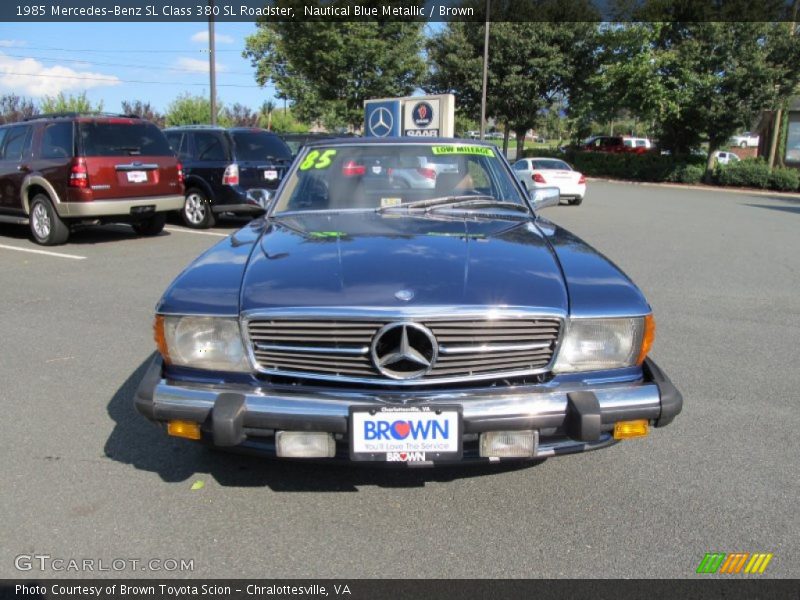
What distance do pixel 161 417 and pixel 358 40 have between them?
95.0ft

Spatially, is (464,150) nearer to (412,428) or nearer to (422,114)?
(412,428)

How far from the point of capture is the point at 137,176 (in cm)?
1016

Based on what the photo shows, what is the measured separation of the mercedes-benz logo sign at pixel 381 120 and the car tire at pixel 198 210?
6.91 metres

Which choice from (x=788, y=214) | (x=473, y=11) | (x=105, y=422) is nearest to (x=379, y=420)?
(x=105, y=422)

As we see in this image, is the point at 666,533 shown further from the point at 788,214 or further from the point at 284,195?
the point at 788,214

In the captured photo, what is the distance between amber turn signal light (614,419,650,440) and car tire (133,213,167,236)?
9.93m

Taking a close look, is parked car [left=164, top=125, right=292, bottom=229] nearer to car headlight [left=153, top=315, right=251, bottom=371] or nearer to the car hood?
the car hood

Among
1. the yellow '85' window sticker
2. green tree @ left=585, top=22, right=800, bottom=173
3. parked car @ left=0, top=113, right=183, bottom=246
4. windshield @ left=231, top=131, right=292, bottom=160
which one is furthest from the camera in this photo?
green tree @ left=585, top=22, right=800, bottom=173

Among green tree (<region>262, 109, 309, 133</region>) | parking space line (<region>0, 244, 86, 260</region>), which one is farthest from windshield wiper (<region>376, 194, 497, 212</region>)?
green tree (<region>262, 109, 309, 133</region>)

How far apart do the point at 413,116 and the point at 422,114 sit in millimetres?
283

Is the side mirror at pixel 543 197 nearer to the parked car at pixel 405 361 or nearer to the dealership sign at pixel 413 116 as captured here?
the parked car at pixel 405 361

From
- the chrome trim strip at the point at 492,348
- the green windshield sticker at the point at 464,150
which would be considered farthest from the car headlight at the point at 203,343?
the green windshield sticker at the point at 464,150

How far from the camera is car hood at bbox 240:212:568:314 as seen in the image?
2.72 metres

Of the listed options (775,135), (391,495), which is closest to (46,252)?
(391,495)
